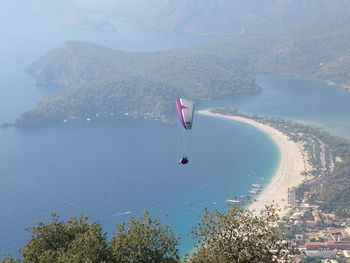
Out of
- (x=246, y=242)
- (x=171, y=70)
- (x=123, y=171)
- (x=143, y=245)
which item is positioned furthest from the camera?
(x=171, y=70)

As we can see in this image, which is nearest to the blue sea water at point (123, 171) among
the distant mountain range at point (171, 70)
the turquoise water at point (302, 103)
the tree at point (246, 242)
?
the distant mountain range at point (171, 70)

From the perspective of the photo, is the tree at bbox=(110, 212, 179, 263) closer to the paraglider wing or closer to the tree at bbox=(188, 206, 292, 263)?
the tree at bbox=(188, 206, 292, 263)

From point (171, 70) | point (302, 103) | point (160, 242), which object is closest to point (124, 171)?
point (302, 103)

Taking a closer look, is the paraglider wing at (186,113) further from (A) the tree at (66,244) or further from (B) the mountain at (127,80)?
(B) the mountain at (127,80)

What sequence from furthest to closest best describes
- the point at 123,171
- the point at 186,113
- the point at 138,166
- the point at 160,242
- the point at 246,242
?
the point at 138,166
the point at 123,171
the point at 186,113
the point at 160,242
the point at 246,242

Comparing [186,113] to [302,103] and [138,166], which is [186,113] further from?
[302,103]

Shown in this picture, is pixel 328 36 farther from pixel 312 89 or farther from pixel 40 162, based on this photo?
pixel 40 162

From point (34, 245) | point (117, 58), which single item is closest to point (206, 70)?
point (117, 58)
